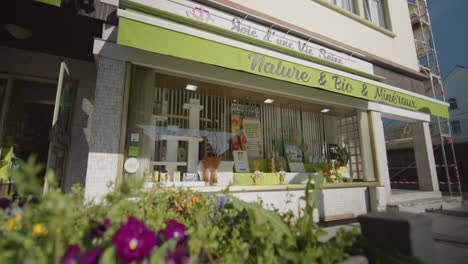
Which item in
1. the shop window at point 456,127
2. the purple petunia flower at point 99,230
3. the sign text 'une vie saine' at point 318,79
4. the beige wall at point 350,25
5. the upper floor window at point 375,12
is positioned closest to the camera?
the purple petunia flower at point 99,230

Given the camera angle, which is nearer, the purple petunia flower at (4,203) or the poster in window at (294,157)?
the purple petunia flower at (4,203)

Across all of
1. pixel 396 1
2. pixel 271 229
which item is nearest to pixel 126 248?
pixel 271 229

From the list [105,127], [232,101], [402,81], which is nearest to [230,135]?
[232,101]

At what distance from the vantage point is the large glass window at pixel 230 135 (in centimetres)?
385

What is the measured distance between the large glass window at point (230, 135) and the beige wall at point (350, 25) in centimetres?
209

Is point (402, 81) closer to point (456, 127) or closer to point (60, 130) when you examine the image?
point (60, 130)

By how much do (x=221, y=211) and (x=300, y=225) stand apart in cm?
80

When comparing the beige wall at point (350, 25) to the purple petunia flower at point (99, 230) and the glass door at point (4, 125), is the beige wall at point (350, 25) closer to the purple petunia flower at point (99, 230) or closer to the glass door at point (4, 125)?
the glass door at point (4, 125)

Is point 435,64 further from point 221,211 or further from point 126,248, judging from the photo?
point 126,248

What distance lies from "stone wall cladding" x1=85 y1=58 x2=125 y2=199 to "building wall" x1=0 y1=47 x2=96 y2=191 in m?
0.94

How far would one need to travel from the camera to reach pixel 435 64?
903cm

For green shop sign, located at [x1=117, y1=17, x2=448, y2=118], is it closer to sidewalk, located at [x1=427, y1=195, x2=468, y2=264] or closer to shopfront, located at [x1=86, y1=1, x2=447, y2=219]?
shopfront, located at [x1=86, y1=1, x2=447, y2=219]

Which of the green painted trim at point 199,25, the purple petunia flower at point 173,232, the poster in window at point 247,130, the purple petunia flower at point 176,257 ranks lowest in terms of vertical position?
the purple petunia flower at point 176,257

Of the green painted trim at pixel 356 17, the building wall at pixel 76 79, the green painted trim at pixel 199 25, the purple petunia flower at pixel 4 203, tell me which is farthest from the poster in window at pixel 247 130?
the purple petunia flower at pixel 4 203
